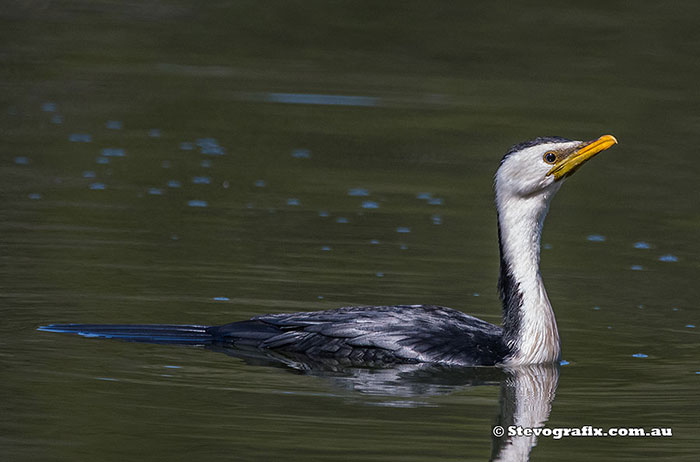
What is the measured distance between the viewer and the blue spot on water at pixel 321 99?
1711cm

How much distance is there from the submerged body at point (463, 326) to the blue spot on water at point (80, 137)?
5936 millimetres

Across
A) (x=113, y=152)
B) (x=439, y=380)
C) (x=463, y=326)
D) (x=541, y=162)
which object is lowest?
(x=439, y=380)

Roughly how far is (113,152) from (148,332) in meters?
5.63

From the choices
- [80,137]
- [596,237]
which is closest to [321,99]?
[80,137]

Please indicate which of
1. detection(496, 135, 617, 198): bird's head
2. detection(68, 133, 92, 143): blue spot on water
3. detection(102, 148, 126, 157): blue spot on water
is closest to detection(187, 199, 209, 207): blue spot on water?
detection(102, 148, 126, 157): blue spot on water

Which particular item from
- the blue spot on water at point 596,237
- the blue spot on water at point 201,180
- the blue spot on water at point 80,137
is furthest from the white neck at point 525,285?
the blue spot on water at point 80,137

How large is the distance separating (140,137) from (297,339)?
22.1 feet

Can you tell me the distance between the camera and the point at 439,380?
8.45 metres

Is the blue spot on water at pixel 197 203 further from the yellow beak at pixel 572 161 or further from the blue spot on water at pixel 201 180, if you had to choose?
the yellow beak at pixel 572 161

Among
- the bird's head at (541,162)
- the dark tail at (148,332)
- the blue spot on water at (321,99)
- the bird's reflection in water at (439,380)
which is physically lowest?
the bird's reflection in water at (439,380)

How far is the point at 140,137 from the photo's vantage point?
15016mm

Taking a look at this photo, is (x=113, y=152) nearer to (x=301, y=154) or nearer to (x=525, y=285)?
(x=301, y=154)

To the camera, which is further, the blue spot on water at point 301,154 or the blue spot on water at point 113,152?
the blue spot on water at point 301,154

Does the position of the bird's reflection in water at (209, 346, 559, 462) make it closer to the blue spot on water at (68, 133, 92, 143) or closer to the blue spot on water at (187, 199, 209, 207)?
the blue spot on water at (187, 199, 209, 207)
